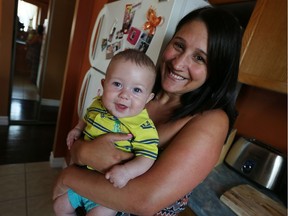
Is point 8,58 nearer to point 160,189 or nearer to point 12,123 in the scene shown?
point 12,123

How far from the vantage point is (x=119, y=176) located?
71cm

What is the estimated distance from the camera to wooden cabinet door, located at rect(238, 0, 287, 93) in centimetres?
108

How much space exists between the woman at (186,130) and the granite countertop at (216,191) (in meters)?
0.20

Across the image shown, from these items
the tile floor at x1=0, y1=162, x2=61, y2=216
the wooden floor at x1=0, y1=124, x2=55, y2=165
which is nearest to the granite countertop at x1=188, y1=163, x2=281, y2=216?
the tile floor at x1=0, y1=162, x2=61, y2=216

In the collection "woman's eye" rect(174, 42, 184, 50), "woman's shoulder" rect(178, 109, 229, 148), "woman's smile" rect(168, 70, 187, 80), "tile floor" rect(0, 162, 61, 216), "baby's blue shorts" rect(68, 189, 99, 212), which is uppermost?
"woman's eye" rect(174, 42, 184, 50)

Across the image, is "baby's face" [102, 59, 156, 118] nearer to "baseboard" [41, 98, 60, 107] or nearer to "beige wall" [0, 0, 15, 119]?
"beige wall" [0, 0, 15, 119]

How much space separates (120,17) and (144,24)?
38cm

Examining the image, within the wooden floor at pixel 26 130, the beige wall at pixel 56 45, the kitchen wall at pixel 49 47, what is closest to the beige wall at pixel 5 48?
the kitchen wall at pixel 49 47

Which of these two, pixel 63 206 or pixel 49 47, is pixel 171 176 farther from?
pixel 49 47

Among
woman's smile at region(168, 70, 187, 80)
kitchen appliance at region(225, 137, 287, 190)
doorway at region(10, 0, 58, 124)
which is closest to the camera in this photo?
woman's smile at region(168, 70, 187, 80)

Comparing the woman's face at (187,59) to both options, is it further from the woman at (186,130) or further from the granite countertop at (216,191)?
the granite countertop at (216,191)

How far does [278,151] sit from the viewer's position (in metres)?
1.33

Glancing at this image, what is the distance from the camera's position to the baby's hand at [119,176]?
2.33 ft

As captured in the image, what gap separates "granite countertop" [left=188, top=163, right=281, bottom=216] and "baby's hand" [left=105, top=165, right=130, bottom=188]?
19.8 inches
